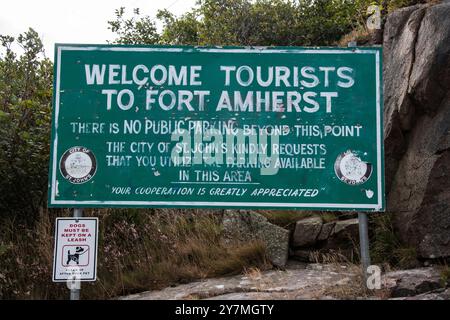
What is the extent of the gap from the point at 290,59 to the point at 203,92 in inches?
40.0

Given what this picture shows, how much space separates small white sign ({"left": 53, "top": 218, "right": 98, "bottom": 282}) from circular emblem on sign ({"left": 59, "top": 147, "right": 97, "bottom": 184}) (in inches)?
21.9

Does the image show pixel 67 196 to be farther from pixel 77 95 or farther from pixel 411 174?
pixel 411 174

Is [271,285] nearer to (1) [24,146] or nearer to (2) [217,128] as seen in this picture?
(2) [217,128]

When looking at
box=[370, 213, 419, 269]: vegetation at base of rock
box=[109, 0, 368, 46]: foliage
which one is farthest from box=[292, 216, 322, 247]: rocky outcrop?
box=[109, 0, 368, 46]: foliage

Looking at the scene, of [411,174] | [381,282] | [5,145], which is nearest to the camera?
[381,282]

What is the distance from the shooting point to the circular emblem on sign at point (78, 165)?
585 centimetres

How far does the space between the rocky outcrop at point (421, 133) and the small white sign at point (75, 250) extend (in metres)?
3.61

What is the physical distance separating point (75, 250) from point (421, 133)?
165 inches

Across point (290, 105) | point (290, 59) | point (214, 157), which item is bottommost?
point (214, 157)

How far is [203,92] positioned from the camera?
6016mm

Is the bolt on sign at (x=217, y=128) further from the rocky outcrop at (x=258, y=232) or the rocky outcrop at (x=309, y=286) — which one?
the rocky outcrop at (x=258, y=232)

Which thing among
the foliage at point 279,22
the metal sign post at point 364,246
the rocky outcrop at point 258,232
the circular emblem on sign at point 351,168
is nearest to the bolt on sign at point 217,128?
the circular emblem on sign at point 351,168

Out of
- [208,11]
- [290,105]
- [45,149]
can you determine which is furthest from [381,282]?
[208,11]

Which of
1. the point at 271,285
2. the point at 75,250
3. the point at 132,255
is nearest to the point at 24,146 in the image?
the point at 132,255
